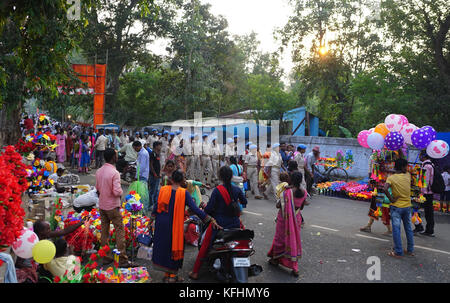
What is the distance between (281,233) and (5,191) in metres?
3.91

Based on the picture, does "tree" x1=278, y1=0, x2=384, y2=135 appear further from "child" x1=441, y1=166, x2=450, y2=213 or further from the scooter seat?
the scooter seat

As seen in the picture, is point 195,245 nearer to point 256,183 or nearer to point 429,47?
point 256,183

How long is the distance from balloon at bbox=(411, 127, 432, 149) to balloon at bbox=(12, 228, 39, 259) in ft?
24.5

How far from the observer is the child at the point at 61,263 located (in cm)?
407

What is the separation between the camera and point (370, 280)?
5402 mm

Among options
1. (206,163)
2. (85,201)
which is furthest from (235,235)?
(206,163)

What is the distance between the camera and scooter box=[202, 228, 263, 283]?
4.59 m

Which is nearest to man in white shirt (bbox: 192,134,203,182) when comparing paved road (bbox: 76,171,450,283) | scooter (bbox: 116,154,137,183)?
scooter (bbox: 116,154,137,183)

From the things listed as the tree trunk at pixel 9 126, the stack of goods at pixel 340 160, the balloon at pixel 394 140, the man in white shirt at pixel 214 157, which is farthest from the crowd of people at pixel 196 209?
the stack of goods at pixel 340 160

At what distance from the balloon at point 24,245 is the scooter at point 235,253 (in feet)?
7.28

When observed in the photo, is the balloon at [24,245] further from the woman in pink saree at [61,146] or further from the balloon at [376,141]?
the woman in pink saree at [61,146]

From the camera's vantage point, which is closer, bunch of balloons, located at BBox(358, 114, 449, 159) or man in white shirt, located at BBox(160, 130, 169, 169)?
bunch of balloons, located at BBox(358, 114, 449, 159)

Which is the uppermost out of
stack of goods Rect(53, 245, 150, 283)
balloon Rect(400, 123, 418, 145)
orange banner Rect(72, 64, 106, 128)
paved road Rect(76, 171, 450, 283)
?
orange banner Rect(72, 64, 106, 128)
